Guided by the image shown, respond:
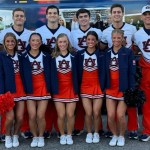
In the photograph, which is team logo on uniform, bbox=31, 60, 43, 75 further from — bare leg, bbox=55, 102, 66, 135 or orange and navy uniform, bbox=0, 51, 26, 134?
bare leg, bbox=55, 102, 66, 135

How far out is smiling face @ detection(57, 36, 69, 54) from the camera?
5297mm

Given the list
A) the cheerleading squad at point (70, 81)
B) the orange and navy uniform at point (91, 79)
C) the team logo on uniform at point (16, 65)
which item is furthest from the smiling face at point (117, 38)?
the team logo on uniform at point (16, 65)

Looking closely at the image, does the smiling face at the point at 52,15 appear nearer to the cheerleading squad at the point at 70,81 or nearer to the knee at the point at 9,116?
the cheerleading squad at the point at 70,81

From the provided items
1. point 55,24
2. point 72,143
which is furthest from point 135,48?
point 72,143

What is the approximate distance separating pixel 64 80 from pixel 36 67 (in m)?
0.42

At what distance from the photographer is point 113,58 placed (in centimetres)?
525

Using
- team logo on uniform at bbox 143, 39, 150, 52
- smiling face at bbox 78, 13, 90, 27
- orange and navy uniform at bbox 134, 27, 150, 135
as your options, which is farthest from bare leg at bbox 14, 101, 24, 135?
team logo on uniform at bbox 143, 39, 150, 52

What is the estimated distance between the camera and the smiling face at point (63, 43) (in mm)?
5297

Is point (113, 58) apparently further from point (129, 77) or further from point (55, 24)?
point (55, 24)

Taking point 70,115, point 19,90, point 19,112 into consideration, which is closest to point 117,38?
point 70,115

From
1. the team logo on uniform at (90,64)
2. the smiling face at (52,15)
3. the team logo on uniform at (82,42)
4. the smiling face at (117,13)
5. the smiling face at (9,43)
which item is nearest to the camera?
the smiling face at (9,43)

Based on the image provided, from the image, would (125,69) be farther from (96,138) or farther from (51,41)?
(51,41)

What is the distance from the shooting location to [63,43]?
529 centimetres

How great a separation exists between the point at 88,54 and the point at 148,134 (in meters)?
1.43
